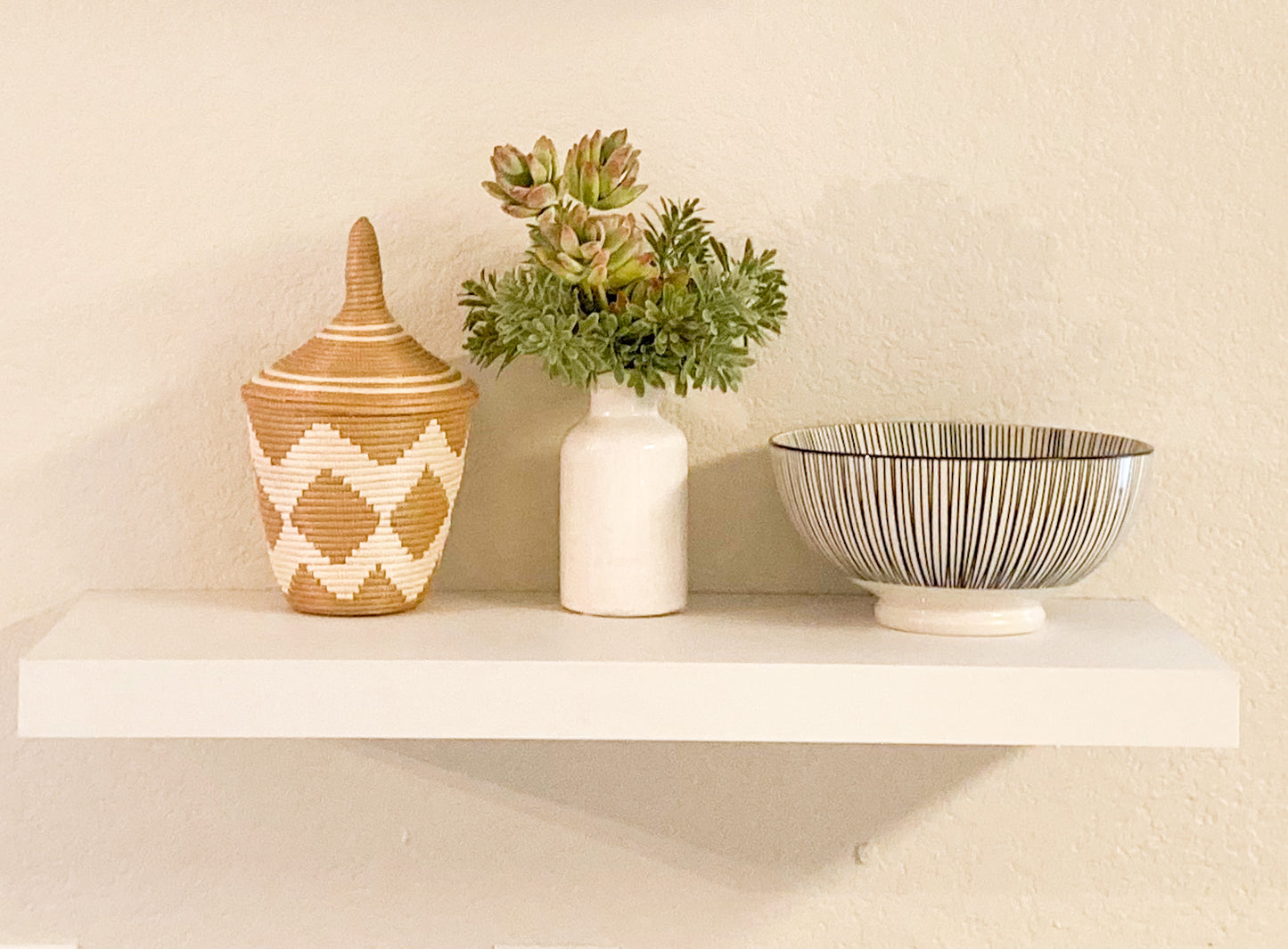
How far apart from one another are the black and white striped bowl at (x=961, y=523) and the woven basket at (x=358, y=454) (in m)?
0.19

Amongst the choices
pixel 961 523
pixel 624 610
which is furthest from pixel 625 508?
pixel 961 523

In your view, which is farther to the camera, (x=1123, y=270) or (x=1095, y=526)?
(x=1123, y=270)

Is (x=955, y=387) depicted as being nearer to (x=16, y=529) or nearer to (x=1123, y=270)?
(x=1123, y=270)

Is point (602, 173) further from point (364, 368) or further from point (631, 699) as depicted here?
point (631, 699)

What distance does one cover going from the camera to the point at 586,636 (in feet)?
2.27

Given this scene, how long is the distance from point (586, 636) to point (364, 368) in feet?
0.59

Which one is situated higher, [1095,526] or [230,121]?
[230,121]

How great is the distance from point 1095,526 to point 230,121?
53 cm

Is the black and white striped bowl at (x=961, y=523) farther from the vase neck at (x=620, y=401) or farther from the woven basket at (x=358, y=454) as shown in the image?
the woven basket at (x=358, y=454)

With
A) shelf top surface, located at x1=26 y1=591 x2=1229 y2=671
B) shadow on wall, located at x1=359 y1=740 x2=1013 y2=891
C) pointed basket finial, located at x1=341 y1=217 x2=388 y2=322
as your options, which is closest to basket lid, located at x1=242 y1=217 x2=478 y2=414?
pointed basket finial, located at x1=341 y1=217 x2=388 y2=322

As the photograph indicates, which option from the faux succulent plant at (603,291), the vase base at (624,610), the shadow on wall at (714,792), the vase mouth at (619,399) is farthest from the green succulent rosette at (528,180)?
the shadow on wall at (714,792)

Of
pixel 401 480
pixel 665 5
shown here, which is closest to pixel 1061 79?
pixel 665 5

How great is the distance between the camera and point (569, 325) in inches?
27.2

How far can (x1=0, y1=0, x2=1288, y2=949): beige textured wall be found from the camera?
0.78 meters
